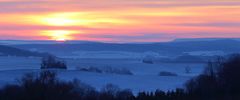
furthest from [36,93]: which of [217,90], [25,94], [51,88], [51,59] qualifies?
[51,59]

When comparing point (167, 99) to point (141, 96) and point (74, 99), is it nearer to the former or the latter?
point (141, 96)

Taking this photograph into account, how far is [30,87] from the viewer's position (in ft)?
74.0

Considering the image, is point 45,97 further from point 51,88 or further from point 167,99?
point 167,99

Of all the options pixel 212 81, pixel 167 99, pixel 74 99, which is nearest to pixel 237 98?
pixel 167 99

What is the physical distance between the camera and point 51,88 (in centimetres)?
2302

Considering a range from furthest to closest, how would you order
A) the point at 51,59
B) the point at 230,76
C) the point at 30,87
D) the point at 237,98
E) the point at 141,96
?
the point at 51,59 < the point at 230,76 < the point at 30,87 < the point at 141,96 < the point at 237,98

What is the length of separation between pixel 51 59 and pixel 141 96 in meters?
79.1

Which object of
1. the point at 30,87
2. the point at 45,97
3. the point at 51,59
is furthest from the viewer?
the point at 51,59

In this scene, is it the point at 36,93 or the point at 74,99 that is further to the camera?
the point at 74,99

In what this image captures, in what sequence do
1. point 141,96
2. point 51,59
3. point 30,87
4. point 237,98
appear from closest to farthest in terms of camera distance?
point 237,98, point 141,96, point 30,87, point 51,59

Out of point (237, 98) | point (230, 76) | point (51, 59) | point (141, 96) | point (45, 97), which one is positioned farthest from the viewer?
point (51, 59)

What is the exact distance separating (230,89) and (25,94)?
5691mm

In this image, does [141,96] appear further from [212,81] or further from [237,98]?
[212,81]

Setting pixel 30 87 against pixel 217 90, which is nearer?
pixel 217 90
